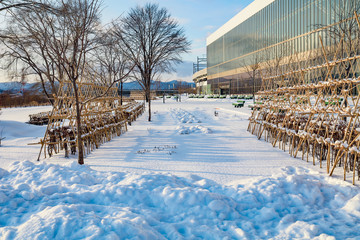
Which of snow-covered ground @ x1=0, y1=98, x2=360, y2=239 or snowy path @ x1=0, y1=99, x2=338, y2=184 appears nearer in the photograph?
snow-covered ground @ x1=0, y1=98, x2=360, y2=239

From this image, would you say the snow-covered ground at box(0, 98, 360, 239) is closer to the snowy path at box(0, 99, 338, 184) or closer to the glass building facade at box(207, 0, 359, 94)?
the snowy path at box(0, 99, 338, 184)

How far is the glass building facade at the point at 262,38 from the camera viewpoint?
35625mm

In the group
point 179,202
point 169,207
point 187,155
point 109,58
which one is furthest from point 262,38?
point 169,207

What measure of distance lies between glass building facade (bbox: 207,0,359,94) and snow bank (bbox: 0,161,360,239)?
22.6 meters

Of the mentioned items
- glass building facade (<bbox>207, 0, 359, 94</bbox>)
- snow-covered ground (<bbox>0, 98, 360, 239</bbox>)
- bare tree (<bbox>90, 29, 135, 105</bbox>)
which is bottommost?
snow-covered ground (<bbox>0, 98, 360, 239</bbox>)

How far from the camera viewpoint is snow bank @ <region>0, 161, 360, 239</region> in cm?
333

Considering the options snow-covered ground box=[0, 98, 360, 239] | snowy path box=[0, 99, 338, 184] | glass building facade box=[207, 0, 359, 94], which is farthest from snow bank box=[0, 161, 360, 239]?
glass building facade box=[207, 0, 359, 94]

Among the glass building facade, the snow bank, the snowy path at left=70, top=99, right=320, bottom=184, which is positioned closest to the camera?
the snow bank

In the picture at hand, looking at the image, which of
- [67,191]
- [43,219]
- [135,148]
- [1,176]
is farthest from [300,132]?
[1,176]

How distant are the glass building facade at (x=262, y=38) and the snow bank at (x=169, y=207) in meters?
22.6

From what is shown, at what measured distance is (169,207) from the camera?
13.5 ft

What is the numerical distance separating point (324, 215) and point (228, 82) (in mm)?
62657

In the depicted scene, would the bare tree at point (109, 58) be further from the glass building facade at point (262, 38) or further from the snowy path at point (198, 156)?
the glass building facade at point (262, 38)

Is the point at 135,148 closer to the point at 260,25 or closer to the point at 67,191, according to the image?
the point at 67,191
